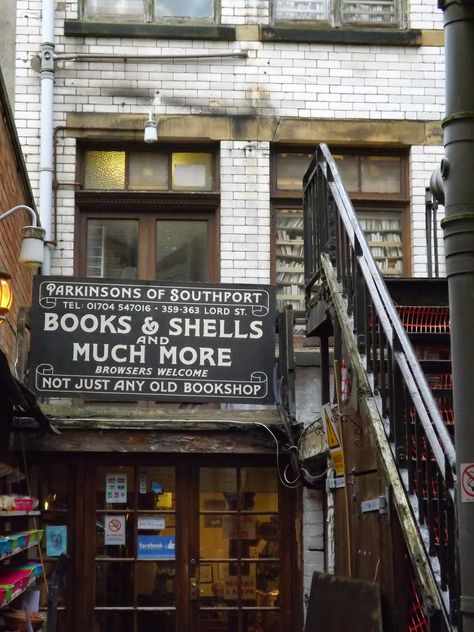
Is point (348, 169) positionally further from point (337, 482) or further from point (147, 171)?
point (337, 482)

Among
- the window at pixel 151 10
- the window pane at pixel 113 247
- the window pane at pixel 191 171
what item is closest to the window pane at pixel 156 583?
the window pane at pixel 113 247

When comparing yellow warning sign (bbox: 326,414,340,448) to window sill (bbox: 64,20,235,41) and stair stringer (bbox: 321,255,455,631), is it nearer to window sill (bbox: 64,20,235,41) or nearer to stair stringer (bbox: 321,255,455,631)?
stair stringer (bbox: 321,255,455,631)

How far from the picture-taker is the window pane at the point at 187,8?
12.1 meters

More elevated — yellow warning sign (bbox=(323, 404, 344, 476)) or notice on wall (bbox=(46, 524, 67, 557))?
yellow warning sign (bbox=(323, 404, 344, 476))

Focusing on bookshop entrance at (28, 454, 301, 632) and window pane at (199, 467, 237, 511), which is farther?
window pane at (199, 467, 237, 511)

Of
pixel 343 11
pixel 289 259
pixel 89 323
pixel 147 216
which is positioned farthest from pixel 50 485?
pixel 343 11

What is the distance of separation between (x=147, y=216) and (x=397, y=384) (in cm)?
615

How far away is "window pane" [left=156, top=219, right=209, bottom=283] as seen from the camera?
467 inches

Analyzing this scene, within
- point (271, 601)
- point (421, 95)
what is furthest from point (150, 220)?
point (271, 601)

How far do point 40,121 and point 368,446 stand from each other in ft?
20.9

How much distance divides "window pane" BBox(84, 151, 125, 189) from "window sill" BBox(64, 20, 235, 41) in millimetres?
1241

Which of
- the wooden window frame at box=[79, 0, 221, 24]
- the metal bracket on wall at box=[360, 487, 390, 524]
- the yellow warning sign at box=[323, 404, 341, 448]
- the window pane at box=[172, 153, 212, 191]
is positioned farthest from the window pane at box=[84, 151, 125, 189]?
the metal bracket on wall at box=[360, 487, 390, 524]

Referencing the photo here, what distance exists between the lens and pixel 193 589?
35.6 ft

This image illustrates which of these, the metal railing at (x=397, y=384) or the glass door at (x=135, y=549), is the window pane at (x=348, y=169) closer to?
the metal railing at (x=397, y=384)
